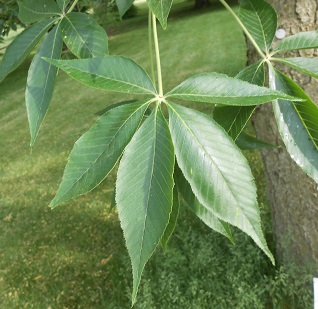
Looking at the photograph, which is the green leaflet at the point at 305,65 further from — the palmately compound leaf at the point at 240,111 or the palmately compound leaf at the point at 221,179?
the palmately compound leaf at the point at 221,179

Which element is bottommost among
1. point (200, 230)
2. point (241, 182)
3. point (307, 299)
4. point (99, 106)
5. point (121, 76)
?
point (99, 106)

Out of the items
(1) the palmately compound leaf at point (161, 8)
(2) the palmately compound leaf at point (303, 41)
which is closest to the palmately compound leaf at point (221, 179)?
(1) the palmately compound leaf at point (161, 8)

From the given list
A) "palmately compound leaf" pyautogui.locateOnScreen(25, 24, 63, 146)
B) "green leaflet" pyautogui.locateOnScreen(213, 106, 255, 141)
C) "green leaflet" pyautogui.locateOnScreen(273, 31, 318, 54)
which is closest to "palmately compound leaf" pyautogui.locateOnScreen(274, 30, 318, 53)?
"green leaflet" pyautogui.locateOnScreen(273, 31, 318, 54)

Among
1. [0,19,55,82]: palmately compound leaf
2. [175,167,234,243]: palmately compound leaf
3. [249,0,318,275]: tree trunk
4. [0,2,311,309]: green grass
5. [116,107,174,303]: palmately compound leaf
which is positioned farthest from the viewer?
[0,2,311,309]: green grass

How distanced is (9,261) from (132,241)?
334cm

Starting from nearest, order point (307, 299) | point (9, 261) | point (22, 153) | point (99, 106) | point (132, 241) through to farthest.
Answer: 1. point (132, 241)
2. point (307, 299)
3. point (9, 261)
4. point (22, 153)
5. point (99, 106)

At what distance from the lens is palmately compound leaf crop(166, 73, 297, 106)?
55 centimetres

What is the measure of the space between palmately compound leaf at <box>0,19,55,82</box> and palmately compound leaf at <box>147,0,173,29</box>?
0.95ft

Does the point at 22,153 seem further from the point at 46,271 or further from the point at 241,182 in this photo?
the point at 241,182

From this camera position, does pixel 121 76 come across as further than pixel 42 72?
No

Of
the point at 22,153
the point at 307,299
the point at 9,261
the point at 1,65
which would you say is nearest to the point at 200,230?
the point at 307,299

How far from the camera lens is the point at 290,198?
Answer: 206 cm

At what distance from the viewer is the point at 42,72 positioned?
28.1 inches

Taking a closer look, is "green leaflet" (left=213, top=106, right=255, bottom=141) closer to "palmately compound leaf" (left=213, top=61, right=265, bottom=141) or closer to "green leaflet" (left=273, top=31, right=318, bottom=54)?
"palmately compound leaf" (left=213, top=61, right=265, bottom=141)
